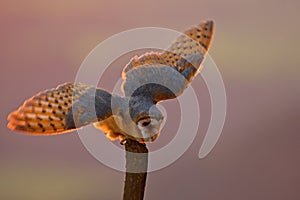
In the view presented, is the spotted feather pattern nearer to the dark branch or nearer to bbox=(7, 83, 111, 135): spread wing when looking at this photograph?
bbox=(7, 83, 111, 135): spread wing

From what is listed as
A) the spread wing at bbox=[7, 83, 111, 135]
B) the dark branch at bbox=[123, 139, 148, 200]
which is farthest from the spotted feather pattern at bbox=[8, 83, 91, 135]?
the dark branch at bbox=[123, 139, 148, 200]

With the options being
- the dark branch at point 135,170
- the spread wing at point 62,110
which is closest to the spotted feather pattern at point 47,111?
the spread wing at point 62,110

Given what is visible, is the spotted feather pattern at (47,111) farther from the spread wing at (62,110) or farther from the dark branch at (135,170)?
the dark branch at (135,170)

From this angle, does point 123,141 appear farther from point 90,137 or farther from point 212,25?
point 212,25

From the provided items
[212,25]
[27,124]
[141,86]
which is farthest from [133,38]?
[27,124]

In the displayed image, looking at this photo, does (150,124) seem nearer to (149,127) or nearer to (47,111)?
(149,127)

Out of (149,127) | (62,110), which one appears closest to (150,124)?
(149,127)
